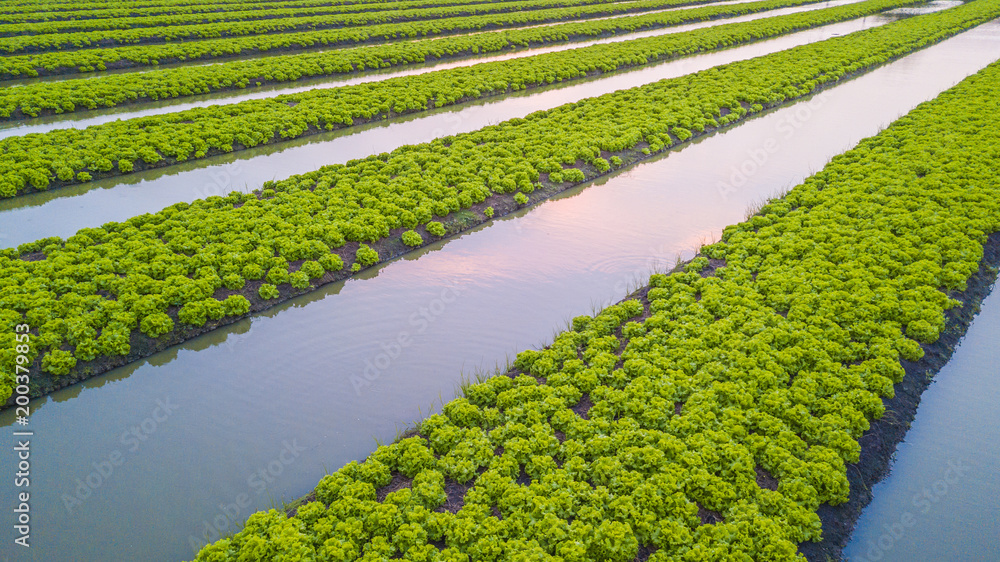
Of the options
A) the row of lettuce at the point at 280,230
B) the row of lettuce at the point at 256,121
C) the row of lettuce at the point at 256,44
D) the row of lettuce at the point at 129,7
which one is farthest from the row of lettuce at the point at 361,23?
the row of lettuce at the point at 280,230

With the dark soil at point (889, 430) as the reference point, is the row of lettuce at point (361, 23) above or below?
above

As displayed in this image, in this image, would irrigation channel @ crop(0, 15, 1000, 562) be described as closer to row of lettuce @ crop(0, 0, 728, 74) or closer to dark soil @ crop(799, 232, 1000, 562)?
dark soil @ crop(799, 232, 1000, 562)

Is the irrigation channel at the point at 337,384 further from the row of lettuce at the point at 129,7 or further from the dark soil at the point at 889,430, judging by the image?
the row of lettuce at the point at 129,7

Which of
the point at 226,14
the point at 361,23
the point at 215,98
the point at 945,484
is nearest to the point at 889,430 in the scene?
the point at 945,484

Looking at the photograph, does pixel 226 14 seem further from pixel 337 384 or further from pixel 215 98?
pixel 337 384

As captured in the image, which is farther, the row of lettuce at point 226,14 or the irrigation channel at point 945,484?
the row of lettuce at point 226,14

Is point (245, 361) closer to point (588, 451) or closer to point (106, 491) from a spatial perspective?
point (106, 491)
